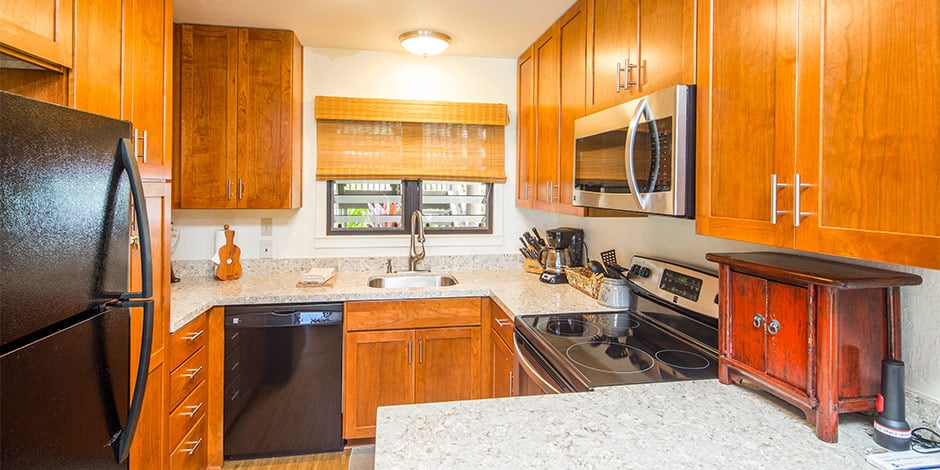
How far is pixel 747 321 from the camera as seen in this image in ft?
4.03

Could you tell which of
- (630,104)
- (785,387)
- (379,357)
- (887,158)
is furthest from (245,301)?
(887,158)

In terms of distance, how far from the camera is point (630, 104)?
1646 millimetres

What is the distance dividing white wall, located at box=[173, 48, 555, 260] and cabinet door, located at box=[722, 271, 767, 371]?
7.22ft

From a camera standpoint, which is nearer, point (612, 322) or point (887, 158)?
point (887, 158)

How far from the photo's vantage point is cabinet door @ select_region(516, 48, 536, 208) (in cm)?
299

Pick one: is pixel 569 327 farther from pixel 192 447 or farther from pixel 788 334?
pixel 192 447

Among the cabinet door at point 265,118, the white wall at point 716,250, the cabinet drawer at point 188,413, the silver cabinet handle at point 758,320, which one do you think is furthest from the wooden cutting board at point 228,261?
the silver cabinet handle at point 758,320

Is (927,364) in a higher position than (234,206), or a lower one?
lower

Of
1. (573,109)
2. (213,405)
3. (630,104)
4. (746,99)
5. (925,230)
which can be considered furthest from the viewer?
(213,405)

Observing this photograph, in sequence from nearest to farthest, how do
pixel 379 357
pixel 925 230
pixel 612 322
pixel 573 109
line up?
pixel 925 230 < pixel 612 322 < pixel 573 109 < pixel 379 357

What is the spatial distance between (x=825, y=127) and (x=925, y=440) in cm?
66

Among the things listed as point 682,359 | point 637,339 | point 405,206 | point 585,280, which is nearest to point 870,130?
point 682,359

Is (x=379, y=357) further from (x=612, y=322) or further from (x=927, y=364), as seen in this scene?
(x=927, y=364)

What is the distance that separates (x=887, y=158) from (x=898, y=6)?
241 millimetres
